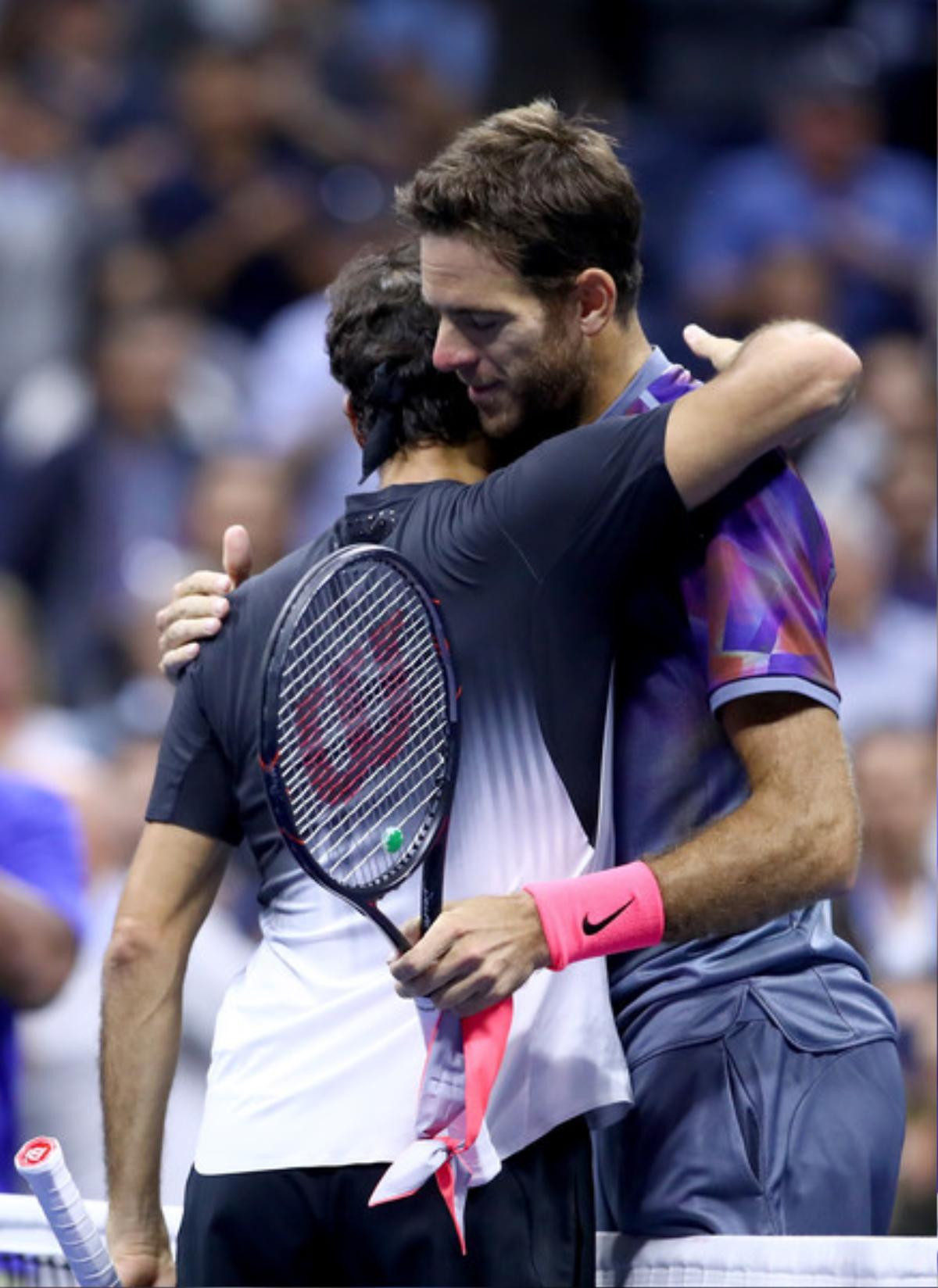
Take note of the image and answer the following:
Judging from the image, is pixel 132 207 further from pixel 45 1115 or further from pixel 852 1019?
pixel 852 1019

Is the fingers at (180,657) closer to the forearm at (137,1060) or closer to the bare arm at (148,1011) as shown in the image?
the bare arm at (148,1011)

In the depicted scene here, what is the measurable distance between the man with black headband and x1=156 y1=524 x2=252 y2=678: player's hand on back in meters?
0.10

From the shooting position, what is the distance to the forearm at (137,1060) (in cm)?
261

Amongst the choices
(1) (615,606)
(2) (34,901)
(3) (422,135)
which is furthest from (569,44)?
(1) (615,606)

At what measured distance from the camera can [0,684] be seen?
6.41m

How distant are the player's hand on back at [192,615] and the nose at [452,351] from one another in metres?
0.40

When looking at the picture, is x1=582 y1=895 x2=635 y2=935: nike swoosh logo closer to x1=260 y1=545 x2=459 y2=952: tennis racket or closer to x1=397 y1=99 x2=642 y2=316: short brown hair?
x1=260 y1=545 x2=459 y2=952: tennis racket

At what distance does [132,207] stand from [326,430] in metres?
1.34

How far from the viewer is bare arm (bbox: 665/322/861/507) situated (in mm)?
2299

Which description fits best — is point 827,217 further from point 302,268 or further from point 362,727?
point 362,727

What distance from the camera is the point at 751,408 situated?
2293mm

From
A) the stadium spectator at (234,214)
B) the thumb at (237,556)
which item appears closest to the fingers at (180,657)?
the thumb at (237,556)

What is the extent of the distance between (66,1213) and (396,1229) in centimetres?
35

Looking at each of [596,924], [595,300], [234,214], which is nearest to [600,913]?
[596,924]
